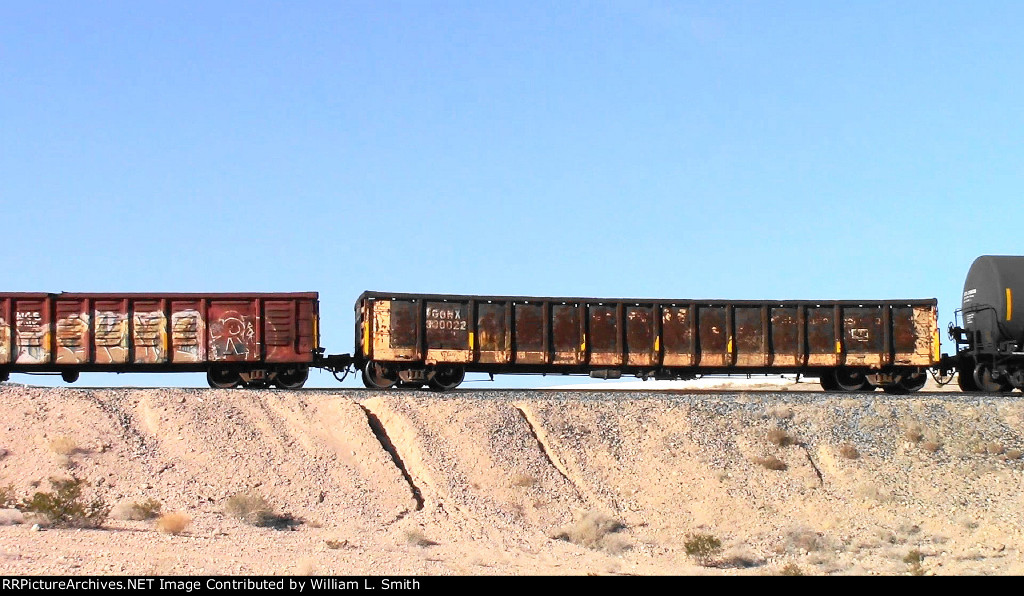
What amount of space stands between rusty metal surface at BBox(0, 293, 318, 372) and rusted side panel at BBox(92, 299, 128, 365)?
2 centimetres

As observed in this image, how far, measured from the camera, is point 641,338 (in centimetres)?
2598

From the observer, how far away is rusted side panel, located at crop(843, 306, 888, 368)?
2658 cm

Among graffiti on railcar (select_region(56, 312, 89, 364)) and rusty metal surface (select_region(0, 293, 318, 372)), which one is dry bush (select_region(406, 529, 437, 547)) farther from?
graffiti on railcar (select_region(56, 312, 89, 364))

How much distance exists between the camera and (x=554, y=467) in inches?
727

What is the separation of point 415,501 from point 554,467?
9.75ft

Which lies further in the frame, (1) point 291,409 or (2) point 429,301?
(2) point 429,301

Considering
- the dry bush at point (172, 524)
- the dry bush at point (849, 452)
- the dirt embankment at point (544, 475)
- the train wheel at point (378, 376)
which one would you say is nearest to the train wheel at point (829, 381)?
the dirt embankment at point (544, 475)

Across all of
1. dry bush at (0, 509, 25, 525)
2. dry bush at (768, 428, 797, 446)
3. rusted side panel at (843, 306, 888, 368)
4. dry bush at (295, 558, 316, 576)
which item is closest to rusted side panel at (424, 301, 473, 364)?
dry bush at (768, 428, 797, 446)

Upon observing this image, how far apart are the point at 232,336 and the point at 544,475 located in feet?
31.5

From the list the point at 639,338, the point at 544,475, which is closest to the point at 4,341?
the point at 544,475

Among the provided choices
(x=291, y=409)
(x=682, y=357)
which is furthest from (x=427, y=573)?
(x=682, y=357)

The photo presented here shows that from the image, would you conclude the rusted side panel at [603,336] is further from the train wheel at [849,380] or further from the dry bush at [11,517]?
the dry bush at [11,517]
